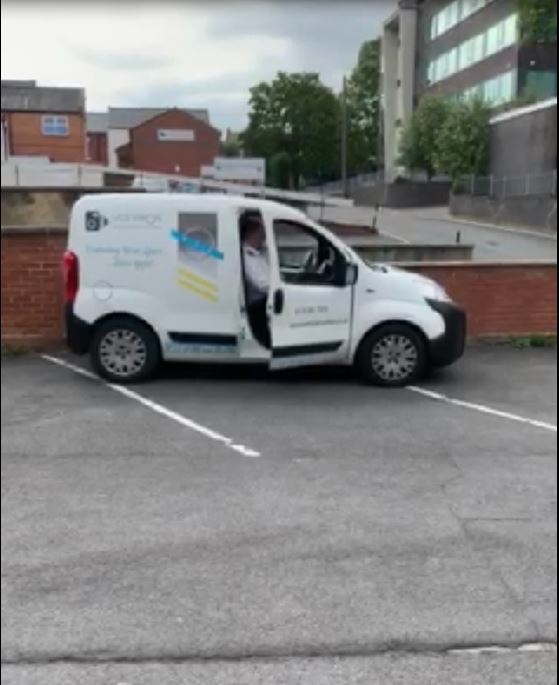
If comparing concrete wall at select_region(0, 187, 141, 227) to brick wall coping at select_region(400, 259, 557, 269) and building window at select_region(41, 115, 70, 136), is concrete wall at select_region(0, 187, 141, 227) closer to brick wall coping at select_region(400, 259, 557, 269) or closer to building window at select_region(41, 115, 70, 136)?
brick wall coping at select_region(400, 259, 557, 269)

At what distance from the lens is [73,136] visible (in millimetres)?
2508

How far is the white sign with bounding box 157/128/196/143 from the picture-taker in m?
2.39

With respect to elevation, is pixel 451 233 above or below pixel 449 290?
above

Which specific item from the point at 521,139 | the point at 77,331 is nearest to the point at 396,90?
the point at 521,139

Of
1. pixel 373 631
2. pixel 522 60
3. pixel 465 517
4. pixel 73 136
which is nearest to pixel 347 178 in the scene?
pixel 522 60

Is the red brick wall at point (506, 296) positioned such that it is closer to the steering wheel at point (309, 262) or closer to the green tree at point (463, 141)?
the steering wheel at point (309, 262)

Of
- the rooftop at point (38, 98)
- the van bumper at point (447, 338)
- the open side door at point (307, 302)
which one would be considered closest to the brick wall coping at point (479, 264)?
the van bumper at point (447, 338)

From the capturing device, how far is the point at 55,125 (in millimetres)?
2428

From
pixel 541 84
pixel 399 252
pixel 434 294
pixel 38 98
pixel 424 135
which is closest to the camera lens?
pixel 38 98

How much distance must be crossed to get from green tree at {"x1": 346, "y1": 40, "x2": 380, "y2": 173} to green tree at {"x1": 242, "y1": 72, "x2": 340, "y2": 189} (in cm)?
9

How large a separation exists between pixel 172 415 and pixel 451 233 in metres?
3.17

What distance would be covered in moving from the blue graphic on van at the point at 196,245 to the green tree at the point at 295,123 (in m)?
4.03

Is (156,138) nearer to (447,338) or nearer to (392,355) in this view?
(392,355)

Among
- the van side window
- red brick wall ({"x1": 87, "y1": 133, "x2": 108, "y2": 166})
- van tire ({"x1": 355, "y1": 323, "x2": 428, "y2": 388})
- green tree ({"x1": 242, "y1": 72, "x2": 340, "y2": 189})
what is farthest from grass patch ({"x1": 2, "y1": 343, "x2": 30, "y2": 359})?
green tree ({"x1": 242, "y1": 72, "x2": 340, "y2": 189})
